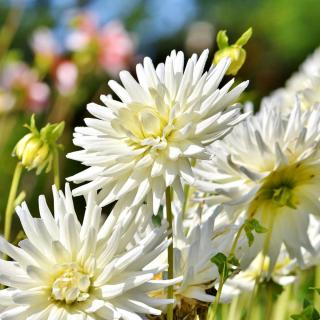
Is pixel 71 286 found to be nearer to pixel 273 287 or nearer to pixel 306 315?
pixel 306 315

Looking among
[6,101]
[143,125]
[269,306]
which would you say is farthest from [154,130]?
[6,101]

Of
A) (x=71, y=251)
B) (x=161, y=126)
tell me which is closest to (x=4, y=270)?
(x=71, y=251)

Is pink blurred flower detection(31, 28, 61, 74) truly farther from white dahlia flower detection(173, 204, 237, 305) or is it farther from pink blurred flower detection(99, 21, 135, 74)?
white dahlia flower detection(173, 204, 237, 305)

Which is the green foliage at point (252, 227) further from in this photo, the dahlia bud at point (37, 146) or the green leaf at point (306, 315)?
the dahlia bud at point (37, 146)

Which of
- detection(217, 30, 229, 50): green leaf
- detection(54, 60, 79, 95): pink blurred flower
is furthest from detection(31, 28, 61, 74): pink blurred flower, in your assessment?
detection(217, 30, 229, 50): green leaf

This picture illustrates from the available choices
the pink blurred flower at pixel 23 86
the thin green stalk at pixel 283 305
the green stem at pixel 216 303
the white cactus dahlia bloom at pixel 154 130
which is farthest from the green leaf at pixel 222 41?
the pink blurred flower at pixel 23 86

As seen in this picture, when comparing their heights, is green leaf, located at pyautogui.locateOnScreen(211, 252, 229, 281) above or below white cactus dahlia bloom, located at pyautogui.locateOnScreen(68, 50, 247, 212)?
below
